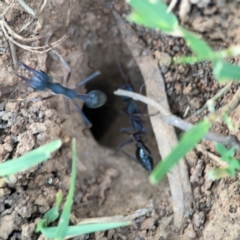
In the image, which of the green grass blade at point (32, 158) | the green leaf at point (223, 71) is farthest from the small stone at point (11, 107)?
the green leaf at point (223, 71)

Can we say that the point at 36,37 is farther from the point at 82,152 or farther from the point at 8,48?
the point at 82,152

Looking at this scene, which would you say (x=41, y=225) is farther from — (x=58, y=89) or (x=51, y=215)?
(x=58, y=89)

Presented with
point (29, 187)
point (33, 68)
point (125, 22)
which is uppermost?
point (125, 22)

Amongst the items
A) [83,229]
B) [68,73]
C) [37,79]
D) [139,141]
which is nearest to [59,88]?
[68,73]

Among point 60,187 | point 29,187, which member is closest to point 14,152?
point 29,187

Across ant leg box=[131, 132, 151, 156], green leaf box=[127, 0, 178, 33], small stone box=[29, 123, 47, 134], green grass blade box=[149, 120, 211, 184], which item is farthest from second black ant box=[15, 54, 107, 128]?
green grass blade box=[149, 120, 211, 184]

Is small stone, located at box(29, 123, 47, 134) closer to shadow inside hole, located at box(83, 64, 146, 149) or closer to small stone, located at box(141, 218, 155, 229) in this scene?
small stone, located at box(141, 218, 155, 229)
